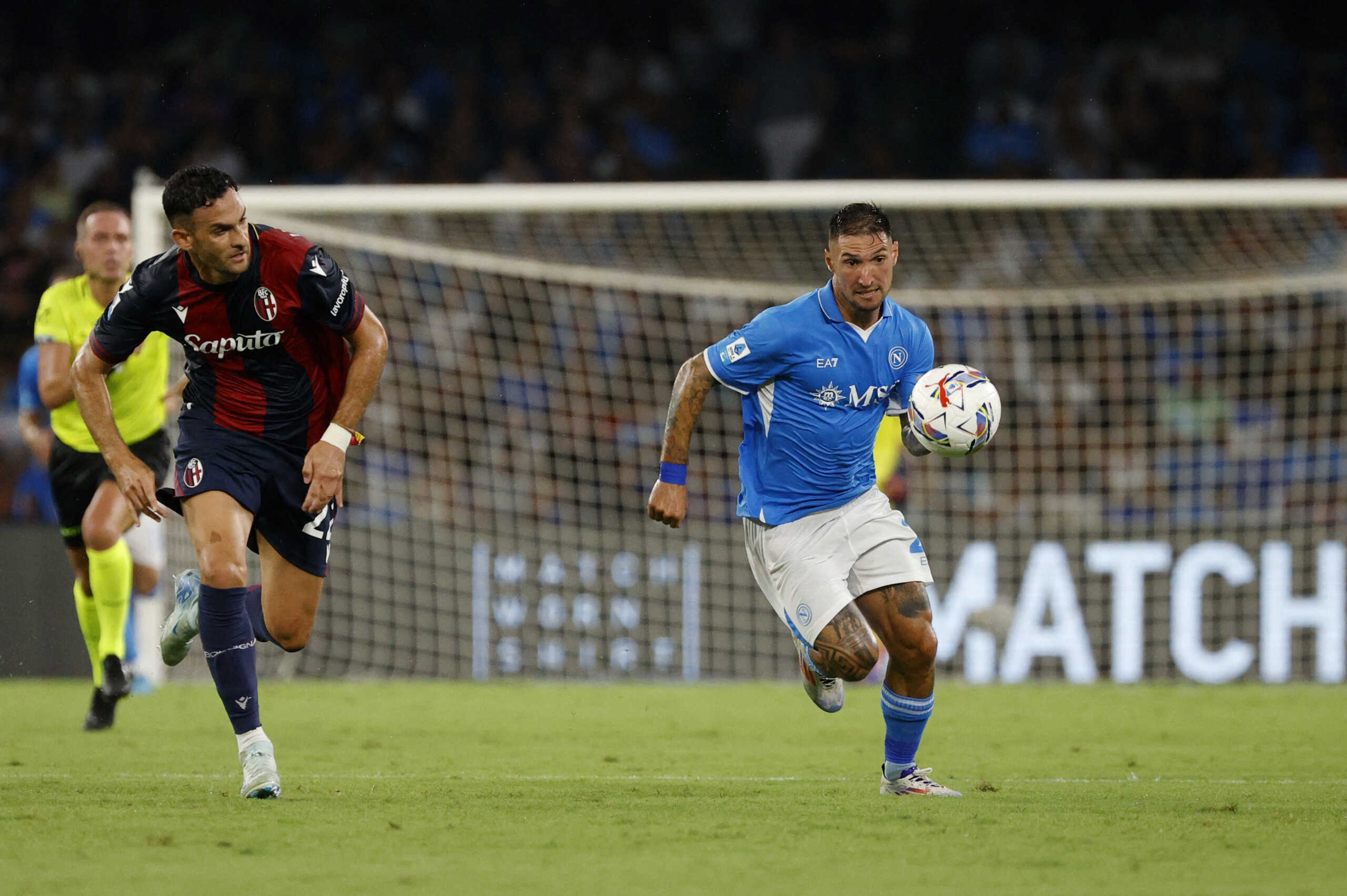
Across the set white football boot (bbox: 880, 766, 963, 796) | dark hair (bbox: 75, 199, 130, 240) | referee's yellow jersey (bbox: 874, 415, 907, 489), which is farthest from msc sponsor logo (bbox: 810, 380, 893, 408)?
referee's yellow jersey (bbox: 874, 415, 907, 489)

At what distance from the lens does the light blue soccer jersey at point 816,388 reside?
18.5ft

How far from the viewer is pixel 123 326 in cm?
545

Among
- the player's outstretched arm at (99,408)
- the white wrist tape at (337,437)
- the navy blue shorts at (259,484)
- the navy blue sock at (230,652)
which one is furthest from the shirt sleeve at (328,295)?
the navy blue sock at (230,652)

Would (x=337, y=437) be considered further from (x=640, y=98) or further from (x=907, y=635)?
(x=640, y=98)

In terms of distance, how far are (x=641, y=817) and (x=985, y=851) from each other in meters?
1.13

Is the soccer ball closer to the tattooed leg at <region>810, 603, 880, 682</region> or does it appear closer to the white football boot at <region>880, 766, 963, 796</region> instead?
the tattooed leg at <region>810, 603, 880, 682</region>

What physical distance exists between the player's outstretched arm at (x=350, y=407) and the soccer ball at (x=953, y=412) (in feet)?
5.88

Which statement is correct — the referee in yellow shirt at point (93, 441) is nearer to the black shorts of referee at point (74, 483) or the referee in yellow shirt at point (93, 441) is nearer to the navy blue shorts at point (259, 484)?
the black shorts of referee at point (74, 483)

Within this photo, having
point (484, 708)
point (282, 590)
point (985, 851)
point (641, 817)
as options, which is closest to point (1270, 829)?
point (985, 851)

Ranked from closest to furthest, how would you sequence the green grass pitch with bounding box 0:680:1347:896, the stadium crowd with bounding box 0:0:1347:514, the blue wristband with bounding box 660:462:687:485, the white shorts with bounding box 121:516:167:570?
1. the green grass pitch with bounding box 0:680:1347:896
2. the blue wristband with bounding box 660:462:687:485
3. the white shorts with bounding box 121:516:167:570
4. the stadium crowd with bounding box 0:0:1347:514

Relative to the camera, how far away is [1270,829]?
4.77 metres

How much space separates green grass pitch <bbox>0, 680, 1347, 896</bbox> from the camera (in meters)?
4.00

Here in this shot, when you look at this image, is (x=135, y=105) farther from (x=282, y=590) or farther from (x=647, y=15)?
(x=282, y=590)

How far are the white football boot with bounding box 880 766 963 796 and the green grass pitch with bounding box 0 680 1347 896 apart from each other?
0.07 metres
